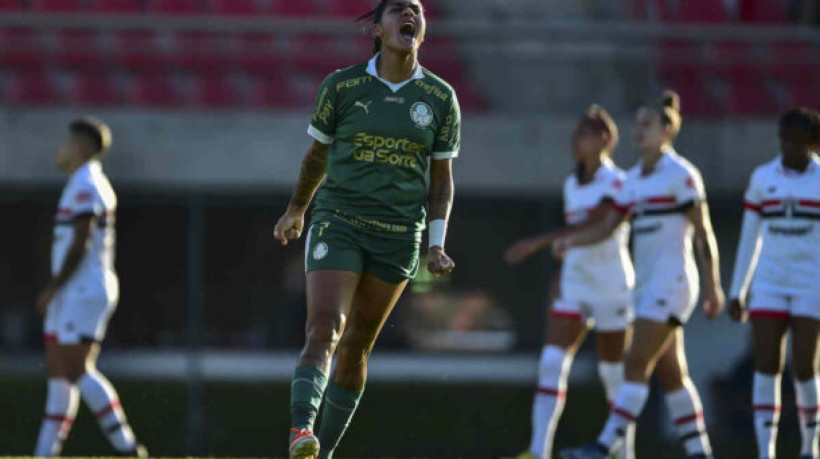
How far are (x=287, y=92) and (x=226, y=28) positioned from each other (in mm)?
955

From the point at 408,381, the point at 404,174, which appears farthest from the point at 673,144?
the point at 404,174

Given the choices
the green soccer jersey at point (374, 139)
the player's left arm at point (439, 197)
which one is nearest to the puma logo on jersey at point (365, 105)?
the green soccer jersey at point (374, 139)

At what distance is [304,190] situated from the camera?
22.2 ft

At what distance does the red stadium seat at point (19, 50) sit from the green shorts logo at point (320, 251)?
37.9 ft

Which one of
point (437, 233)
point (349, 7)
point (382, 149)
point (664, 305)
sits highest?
point (349, 7)

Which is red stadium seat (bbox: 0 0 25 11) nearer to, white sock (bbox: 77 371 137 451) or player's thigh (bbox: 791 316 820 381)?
white sock (bbox: 77 371 137 451)

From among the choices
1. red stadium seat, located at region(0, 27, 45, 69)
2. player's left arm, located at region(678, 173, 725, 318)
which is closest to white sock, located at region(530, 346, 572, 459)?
player's left arm, located at region(678, 173, 725, 318)

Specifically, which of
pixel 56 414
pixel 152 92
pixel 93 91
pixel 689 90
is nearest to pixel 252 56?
pixel 152 92

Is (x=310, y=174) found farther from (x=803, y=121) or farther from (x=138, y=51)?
(x=138, y=51)

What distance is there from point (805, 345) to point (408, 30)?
3.65m

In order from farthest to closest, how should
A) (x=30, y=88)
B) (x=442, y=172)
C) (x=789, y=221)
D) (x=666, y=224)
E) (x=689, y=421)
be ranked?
(x=30, y=88)
(x=666, y=224)
(x=689, y=421)
(x=789, y=221)
(x=442, y=172)

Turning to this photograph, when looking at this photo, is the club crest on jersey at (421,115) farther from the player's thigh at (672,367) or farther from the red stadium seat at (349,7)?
the red stadium seat at (349,7)

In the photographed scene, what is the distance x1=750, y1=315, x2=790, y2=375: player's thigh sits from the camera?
917cm

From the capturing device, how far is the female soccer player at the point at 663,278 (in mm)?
9625
